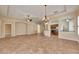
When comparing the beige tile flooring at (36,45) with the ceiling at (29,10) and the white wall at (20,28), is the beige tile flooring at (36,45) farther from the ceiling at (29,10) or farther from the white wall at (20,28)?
the ceiling at (29,10)

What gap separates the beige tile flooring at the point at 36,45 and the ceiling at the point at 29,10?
0.36m

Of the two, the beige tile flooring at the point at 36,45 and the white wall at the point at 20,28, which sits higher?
the white wall at the point at 20,28

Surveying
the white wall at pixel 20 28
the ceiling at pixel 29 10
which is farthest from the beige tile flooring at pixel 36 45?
the ceiling at pixel 29 10

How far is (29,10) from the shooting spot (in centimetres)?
163

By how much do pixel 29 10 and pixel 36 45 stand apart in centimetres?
59

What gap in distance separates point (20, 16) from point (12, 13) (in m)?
0.14

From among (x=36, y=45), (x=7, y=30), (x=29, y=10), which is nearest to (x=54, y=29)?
(x=36, y=45)

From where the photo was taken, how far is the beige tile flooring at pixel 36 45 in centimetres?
153

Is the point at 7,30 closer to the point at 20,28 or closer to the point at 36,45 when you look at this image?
the point at 20,28

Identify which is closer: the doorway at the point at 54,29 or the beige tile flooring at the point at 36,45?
the beige tile flooring at the point at 36,45

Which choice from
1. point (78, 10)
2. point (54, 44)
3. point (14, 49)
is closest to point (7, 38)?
point (14, 49)

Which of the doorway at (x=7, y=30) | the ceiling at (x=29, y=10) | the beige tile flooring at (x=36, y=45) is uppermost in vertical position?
the ceiling at (x=29, y=10)

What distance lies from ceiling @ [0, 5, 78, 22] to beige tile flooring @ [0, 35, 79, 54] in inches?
14.1
